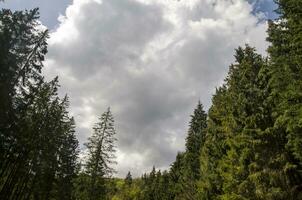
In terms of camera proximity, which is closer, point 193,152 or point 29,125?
point 29,125

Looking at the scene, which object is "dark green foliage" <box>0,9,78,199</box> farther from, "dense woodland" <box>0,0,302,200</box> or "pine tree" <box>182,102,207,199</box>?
"pine tree" <box>182,102,207,199</box>

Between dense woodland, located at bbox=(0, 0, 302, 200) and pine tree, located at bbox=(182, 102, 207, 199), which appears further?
pine tree, located at bbox=(182, 102, 207, 199)

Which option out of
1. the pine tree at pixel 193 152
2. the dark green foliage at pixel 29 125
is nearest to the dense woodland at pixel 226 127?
the dark green foliage at pixel 29 125

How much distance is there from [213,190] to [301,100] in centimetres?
1663

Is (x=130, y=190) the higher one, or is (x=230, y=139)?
(x=130, y=190)

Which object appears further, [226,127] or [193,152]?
[193,152]

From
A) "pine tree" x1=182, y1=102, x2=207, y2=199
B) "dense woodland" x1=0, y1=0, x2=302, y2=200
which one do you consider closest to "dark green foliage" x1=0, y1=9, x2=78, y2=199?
"dense woodland" x1=0, y1=0, x2=302, y2=200

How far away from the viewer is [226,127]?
101 feet

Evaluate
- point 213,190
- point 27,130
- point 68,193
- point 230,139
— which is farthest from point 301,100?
point 68,193

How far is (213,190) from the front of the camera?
35188mm

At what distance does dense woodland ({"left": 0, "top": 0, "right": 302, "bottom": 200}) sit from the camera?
2311 cm

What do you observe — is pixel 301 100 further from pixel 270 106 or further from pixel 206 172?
pixel 206 172

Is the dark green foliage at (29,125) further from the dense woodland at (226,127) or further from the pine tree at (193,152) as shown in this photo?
the pine tree at (193,152)

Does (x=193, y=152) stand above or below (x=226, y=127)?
above
